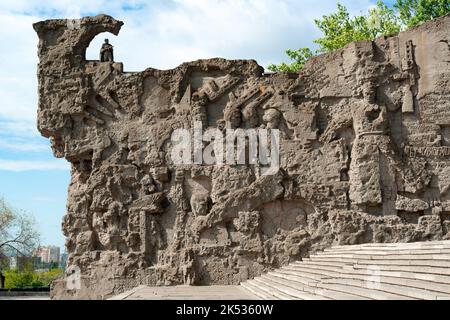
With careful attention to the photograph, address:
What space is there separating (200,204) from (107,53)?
4.10 meters

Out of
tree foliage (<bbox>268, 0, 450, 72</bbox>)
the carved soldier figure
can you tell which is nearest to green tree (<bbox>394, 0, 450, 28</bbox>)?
tree foliage (<bbox>268, 0, 450, 72</bbox>)

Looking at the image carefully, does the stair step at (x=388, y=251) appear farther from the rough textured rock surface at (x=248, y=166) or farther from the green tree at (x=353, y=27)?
the green tree at (x=353, y=27)

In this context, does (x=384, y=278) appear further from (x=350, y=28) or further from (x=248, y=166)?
(x=350, y=28)

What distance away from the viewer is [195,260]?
11.4 metres

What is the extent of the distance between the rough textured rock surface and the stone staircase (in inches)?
40.5

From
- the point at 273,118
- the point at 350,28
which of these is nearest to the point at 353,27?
the point at 350,28

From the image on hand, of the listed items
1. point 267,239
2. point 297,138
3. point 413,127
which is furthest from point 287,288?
point 413,127

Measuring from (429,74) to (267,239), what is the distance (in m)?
4.71

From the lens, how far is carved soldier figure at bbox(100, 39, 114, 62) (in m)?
12.8

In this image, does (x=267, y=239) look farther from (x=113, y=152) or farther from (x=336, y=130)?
(x=113, y=152)

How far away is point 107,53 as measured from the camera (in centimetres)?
1282

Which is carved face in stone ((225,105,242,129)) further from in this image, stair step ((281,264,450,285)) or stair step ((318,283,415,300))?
stair step ((318,283,415,300))

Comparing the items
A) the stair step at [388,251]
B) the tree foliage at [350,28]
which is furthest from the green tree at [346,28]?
the stair step at [388,251]

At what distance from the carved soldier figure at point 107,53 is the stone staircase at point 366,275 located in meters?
5.79
